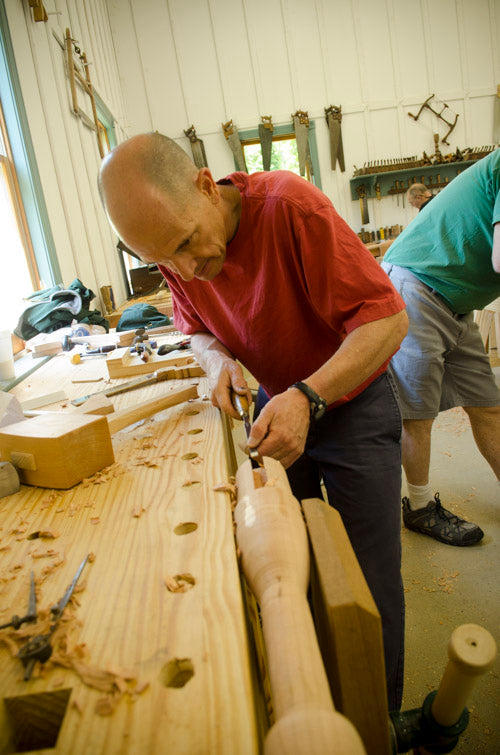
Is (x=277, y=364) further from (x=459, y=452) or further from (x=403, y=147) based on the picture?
(x=403, y=147)

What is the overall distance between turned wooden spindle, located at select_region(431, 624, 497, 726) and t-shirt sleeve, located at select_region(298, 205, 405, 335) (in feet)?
2.53

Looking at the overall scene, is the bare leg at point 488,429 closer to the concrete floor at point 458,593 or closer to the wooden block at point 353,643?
the concrete floor at point 458,593

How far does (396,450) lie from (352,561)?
0.84 metres

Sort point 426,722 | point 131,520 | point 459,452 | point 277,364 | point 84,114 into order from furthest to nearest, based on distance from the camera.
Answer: point 84,114 < point 459,452 < point 277,364 < point 131,520 < point 426,722

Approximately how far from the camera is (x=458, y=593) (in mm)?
2125

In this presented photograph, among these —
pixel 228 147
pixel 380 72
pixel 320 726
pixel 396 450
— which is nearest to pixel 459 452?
pixel 396 450

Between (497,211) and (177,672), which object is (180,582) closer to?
(177,672)

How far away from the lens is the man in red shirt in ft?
3.72

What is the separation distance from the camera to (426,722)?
0.69 metres

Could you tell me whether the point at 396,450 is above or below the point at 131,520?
below

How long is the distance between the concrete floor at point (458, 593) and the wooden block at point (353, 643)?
118 centimetres

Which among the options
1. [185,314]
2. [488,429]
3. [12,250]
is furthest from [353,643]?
[12,250]

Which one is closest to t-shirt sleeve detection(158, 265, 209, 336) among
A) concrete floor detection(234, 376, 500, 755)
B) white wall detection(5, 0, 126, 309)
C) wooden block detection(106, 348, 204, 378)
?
wooden block detection(106, 348, 204, 378)

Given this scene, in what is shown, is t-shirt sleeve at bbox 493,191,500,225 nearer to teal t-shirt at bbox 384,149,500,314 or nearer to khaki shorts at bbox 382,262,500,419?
teal t-shirt at bbox 384,149,500,314
